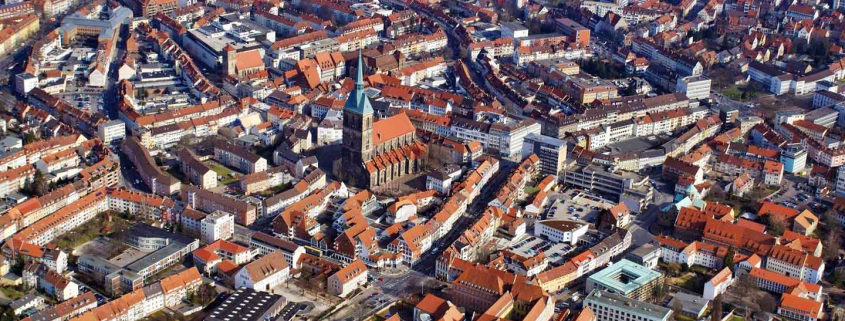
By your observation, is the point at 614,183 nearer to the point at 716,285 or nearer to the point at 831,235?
the point at 831,235

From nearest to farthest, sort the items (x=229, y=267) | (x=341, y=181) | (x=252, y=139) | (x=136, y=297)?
(x=136, y=297)
(x=229, y=267)
(x=341, y=181)
(x=252, y=139)

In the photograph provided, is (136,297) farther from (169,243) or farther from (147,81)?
(147,81)

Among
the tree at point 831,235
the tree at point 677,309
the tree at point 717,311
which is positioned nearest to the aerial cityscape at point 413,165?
the tree at point 677,309

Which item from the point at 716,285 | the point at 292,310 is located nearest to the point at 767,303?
the point at 716,285

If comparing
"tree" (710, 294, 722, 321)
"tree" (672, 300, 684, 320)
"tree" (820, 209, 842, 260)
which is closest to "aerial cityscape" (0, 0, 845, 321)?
"tree" (672, 300, 684, 320)

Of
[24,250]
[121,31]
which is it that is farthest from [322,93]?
[24,250]

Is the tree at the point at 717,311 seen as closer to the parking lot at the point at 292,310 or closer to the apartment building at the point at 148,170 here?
the parking lot at the point at 292,310
